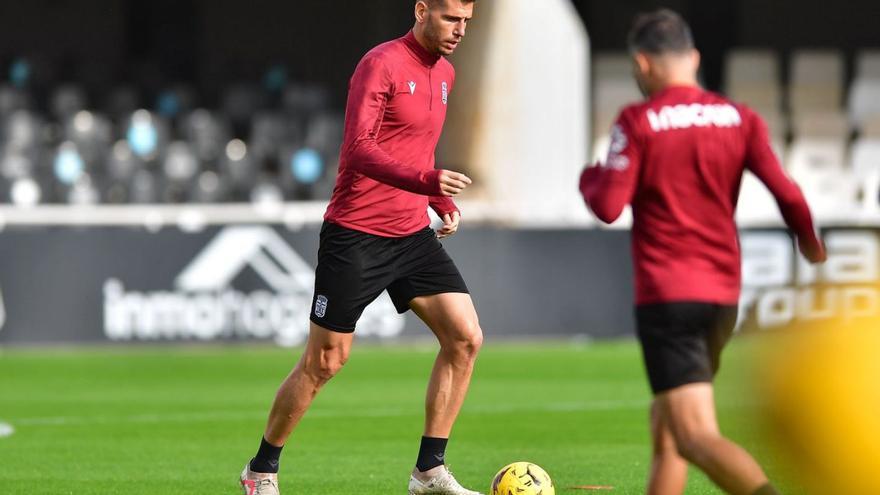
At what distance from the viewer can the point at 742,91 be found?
2484cm

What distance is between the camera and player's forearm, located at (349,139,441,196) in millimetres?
6770

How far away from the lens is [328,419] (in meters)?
11.8

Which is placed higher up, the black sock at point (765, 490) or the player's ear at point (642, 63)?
the player's ear at point (642, 63)

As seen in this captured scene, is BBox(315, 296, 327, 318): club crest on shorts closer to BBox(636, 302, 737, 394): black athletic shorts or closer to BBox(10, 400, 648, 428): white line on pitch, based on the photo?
BBox(636, 302, 737, 394): black athletic shorts

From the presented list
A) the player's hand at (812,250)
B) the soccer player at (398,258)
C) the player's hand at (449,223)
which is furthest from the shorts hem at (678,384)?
the player's hand at (449,223)

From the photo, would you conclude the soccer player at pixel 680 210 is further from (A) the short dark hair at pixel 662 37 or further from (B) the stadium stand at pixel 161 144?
(B) the stadium stand at pixel 161 144

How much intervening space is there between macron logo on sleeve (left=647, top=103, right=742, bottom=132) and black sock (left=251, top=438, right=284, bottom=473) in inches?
115

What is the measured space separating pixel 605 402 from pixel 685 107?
737 centimetres

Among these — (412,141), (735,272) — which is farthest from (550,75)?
(735,272)

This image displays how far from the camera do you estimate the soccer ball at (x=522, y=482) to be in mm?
7215

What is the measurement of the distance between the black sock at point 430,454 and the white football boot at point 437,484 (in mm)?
27

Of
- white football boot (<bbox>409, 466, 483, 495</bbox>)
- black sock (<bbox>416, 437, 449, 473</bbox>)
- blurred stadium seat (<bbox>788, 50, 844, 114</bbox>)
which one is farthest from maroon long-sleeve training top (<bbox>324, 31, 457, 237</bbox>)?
blurred stadium seat (<bbox>788, 50, 844, 114</bbox>)

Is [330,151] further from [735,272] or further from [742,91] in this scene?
[735,272]

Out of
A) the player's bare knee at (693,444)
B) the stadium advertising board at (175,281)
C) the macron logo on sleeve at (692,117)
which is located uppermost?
the macron logo on sleeve at (692,117)
